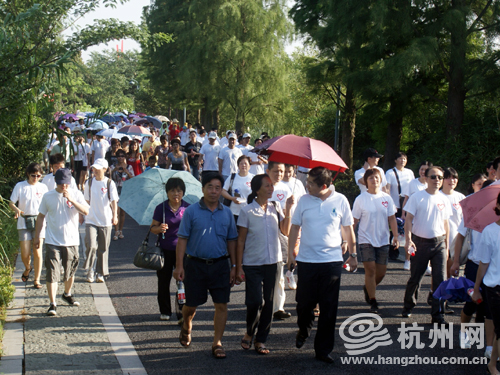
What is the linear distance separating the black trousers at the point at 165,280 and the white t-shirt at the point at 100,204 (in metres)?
2.15

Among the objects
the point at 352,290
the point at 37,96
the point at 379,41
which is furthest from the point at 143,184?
the point at 379,41

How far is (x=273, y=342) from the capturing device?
5926 mm

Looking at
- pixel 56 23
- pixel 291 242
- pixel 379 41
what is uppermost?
pixel 379 41

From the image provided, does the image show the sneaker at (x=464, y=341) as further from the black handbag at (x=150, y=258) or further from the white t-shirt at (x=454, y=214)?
the black handbag at (x=150, y=258)

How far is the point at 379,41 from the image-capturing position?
15609mm

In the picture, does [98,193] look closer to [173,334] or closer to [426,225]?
[173,334]

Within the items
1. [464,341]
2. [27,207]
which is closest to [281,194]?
[464,341]

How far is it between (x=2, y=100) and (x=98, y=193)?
3.12 m

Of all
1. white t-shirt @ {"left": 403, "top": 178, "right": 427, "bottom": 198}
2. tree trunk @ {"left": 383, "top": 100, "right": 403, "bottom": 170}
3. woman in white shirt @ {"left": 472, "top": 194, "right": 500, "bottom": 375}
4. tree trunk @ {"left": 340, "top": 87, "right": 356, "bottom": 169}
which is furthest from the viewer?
tree trunk @ {"left": 340, "top": 87, "right": 356, "bottom": 169}

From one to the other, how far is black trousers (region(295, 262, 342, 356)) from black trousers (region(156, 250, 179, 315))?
168 cm

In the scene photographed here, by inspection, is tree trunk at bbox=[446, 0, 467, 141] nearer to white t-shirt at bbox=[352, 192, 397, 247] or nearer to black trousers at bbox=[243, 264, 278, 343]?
white t-shirt at bbox=[352, 192, 397, 247]

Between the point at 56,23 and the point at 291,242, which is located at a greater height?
the point at 56,23

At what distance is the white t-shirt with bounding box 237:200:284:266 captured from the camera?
5594 millimetres

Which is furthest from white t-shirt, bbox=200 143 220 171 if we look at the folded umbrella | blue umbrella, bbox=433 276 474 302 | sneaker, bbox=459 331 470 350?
the folded umbrella
